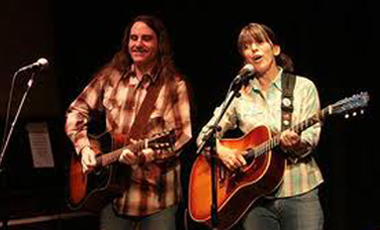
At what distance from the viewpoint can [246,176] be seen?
11.0 ft

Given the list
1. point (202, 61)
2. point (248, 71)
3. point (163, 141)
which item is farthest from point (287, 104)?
point (202, 61)

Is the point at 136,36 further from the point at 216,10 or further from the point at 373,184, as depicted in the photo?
the point at 373,184

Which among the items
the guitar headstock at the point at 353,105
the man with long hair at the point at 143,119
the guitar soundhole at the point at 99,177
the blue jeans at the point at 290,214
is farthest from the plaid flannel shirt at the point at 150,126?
the guitar headstock at the point at 353,105

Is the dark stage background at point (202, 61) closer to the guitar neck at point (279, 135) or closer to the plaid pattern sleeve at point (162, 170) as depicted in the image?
the guitar neck at point (279, 135)

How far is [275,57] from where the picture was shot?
3.37 metres

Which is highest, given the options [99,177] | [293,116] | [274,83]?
[274,83]

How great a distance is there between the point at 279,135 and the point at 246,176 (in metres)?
0.32

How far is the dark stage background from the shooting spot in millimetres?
3805

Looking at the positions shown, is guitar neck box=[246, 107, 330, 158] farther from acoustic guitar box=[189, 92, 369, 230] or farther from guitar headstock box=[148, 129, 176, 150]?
guitar headstock box=[148, 129, 176, 150]

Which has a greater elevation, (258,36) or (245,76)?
(258,36)

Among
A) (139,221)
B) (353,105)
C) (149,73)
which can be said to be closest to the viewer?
(353,105)

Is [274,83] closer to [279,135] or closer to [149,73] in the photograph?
[279,135]

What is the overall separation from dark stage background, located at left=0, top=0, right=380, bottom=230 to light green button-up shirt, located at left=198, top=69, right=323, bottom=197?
151 mm

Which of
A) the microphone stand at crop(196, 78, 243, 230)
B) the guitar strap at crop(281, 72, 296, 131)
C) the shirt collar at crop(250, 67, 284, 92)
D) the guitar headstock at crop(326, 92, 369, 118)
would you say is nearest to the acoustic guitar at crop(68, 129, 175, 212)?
the microphone stand at crop(196, 78, 243, 230)
